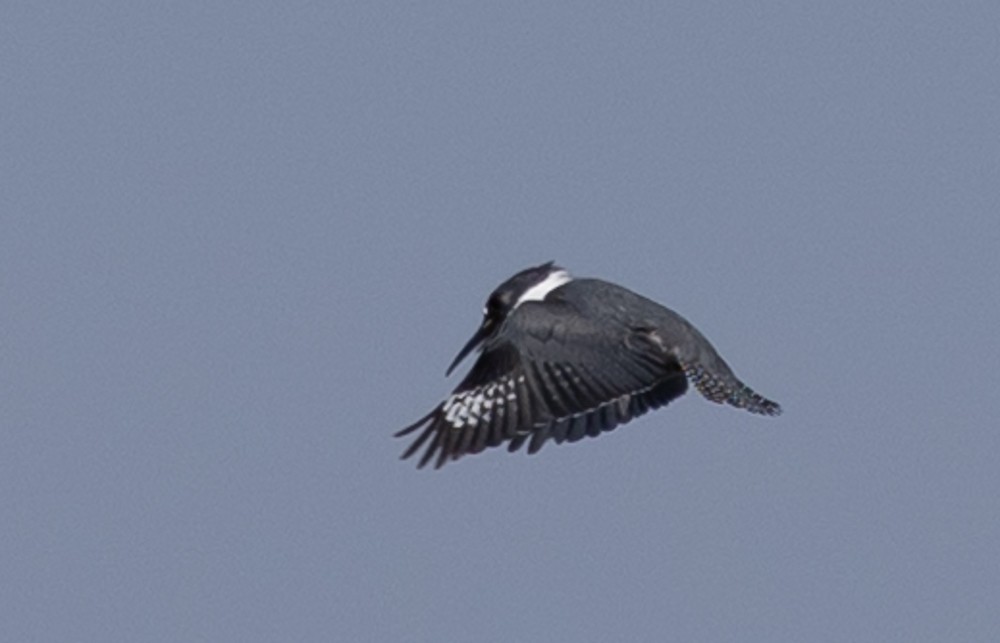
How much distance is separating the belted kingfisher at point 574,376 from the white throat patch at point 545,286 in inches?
18.0

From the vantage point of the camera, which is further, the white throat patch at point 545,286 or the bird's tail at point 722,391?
the white throat patch at point 545,286

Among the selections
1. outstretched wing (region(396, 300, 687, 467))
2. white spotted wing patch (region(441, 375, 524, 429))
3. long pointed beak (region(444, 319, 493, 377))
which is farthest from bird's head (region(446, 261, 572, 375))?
white spotted wing patch (region(441, 375, 524, 429))

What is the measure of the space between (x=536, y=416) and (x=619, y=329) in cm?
80

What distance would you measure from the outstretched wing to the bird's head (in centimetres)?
94

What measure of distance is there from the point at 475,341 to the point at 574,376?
1508 mm

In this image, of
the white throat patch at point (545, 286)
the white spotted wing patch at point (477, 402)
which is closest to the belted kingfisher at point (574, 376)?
the white spotted wing patch at point (477, 402)

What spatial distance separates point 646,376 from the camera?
1378 cm

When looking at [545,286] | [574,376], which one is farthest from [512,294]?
[574,376]

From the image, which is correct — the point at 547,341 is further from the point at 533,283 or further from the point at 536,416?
the point at 533,283

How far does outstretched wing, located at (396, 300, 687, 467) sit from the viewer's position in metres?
13.3

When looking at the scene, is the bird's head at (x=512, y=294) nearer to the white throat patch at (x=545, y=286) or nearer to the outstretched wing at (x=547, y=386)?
the white throat patch at (x=545, y=286)

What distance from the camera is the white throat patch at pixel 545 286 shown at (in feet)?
48.4

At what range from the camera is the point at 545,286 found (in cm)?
1482

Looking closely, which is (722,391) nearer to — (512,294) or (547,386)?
(547,386)
